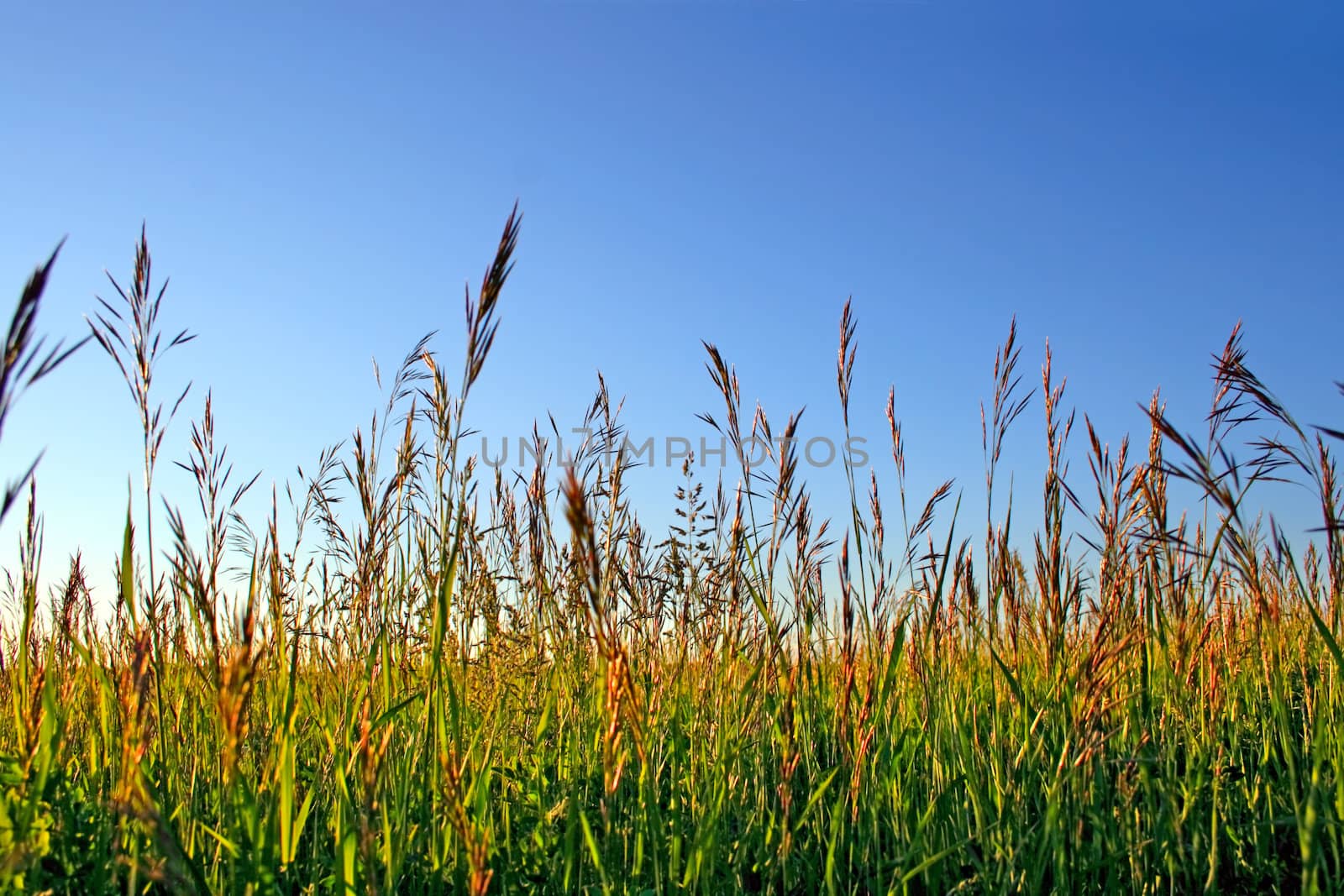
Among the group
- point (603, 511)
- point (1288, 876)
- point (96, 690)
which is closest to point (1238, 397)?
point (1288, 876)

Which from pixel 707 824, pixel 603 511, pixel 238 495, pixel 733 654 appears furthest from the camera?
pixel 603 511

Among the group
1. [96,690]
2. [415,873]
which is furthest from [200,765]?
[96,690]

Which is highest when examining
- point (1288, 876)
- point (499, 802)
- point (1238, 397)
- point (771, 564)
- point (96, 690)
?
point (1238, 397)

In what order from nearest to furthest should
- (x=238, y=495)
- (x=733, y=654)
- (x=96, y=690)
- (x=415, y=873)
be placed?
(x=415, y=873)
(x=733, y=654)
(x=238, y=495)
(x=96, y=690)

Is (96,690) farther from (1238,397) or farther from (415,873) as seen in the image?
(1238,397)

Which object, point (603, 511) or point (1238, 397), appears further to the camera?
point (603, 511)

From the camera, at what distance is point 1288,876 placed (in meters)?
2.17

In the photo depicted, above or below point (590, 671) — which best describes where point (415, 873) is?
below

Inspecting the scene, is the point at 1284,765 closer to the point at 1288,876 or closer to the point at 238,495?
the point at 1288,876

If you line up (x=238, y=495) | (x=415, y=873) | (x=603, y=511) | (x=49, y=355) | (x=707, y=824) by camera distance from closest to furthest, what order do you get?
(x=49, y=355), (x=707, y=824), (x=415, y=873), (x=238, y=495), (x=603, y=511)

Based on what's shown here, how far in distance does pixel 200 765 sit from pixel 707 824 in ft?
4.58

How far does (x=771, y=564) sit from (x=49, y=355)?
148 cm

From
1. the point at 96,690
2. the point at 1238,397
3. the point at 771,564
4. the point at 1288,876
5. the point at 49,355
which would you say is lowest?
the point at 1288,876

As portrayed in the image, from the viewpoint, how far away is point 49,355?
1.10 m
